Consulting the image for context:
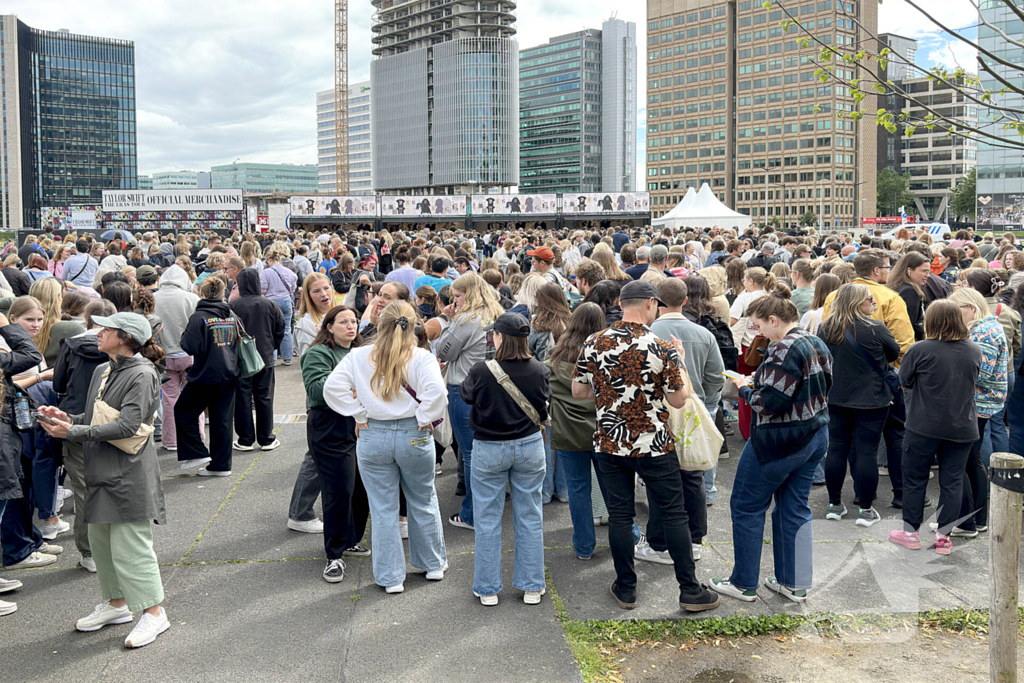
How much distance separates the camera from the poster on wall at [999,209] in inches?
3499

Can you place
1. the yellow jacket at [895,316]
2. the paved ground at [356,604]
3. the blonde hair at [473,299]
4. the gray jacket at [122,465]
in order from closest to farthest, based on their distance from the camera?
the paved ground at [356,604]
the gray jacket at [122,465]
the blonde hair at [473,299]
the yellow jacket at [895,316]

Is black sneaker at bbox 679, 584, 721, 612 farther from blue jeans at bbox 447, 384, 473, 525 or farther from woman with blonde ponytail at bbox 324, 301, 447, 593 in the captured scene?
blue jeans at bbox 447, 384, 473, 525

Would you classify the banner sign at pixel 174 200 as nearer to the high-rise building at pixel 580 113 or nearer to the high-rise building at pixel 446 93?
the high-rise building at pixel 446 93

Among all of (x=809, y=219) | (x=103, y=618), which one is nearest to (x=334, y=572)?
(x=103, y=618)

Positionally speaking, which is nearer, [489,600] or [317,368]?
[489,600]

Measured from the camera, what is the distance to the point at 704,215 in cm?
3656

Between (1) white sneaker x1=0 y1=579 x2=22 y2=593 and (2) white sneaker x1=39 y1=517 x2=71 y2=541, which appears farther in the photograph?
(2) white sneaker x1=39 y1=517 x2=71 y2=541

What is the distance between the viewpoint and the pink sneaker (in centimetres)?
575

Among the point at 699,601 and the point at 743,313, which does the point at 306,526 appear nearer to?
the point at 699,601

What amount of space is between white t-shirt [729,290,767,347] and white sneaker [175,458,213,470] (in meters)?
5.25

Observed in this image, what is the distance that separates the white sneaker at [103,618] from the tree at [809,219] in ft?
422

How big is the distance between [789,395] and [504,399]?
1653 mm

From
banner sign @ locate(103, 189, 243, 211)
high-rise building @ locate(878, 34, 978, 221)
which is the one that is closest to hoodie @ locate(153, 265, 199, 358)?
banner sign @ locate(103, 189, 243, 211)

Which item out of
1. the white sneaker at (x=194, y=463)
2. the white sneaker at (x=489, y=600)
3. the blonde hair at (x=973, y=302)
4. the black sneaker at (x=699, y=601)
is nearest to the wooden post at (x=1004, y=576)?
the black sneaker at (x=699, y=601)
